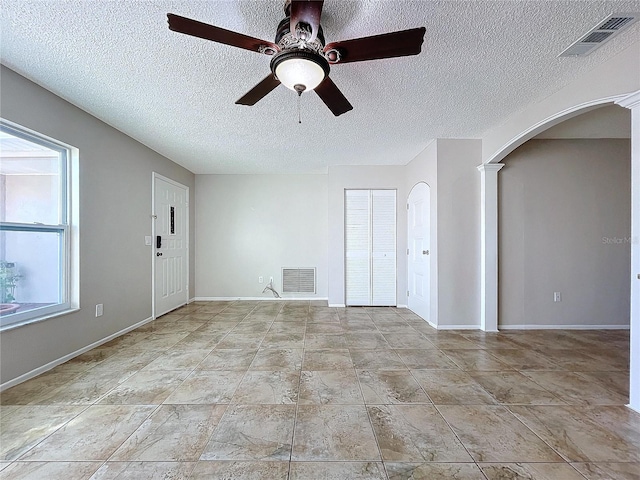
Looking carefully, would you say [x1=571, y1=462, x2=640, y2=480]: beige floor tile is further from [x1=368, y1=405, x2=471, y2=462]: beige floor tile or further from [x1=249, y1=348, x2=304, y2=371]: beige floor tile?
[x1=249, y1=348, x2=304, y2=371]: beige floor tile

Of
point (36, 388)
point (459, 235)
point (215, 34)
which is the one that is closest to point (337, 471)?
point (215, 34)

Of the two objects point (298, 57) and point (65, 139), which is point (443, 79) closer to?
point (298, 57)

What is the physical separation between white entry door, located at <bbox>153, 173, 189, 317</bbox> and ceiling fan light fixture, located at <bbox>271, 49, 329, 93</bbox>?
136 inches

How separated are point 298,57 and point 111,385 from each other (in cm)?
271

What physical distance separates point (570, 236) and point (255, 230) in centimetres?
498

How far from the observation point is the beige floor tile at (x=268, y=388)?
80.4 inches

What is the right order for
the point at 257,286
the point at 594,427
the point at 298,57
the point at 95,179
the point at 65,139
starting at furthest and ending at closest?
the point at 257,286, the point at 95,179, the point at 65,139, the point at 594,427, the point at 298,57

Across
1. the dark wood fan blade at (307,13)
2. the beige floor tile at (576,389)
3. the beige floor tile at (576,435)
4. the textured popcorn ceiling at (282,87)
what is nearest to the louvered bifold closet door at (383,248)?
the textured popcorn ceiling at (282,87)

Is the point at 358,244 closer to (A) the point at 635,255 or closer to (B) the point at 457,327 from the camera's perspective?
(B) the point at 457,327

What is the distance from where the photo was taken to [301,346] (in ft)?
10.3

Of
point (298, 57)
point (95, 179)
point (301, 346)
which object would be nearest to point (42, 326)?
point (95, 179)

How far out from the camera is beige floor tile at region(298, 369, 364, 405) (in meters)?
2.04

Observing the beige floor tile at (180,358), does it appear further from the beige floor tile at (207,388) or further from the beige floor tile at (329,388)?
the beige floor tile at (329,388)

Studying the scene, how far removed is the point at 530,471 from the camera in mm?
1416
